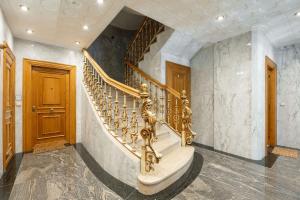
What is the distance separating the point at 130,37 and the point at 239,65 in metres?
4.12

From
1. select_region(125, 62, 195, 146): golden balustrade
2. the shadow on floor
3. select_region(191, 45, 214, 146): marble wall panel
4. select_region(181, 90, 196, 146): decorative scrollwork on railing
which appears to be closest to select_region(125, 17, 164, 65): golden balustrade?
select_region(125, 62, 195, 146): golden balustrade

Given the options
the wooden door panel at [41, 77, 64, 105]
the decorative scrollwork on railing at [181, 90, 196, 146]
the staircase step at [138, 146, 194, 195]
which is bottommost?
the staircase step at [138, 146, 194, 195]

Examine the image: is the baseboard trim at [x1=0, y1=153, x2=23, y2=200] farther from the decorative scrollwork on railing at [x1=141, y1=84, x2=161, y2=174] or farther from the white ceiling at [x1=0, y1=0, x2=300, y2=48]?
the white ceiling at [x1=0, y1=0, x2=300, y2=48]

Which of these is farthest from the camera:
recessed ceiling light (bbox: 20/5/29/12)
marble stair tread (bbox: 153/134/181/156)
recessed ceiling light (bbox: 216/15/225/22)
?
recessed ceiling light (bbox: 216/15/225/22)

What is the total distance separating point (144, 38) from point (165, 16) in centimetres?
166

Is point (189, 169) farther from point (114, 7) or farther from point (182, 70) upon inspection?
point (114, 7)

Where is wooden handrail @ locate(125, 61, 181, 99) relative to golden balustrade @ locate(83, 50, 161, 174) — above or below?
above

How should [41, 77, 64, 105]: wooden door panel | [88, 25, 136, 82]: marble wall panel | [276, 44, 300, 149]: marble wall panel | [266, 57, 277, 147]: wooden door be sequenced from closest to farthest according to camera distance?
1. [41, 77, 64, 105]: wooden door panel
2. [276, 44, 300, 149]: marble wall panel
3. [266, 57, 277, 147]: wooden door
4. [88, 25, 136, 82]: marble wall panel

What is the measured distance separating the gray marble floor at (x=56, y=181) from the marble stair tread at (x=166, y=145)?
0.95 metres

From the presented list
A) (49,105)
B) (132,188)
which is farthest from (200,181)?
(49,105)

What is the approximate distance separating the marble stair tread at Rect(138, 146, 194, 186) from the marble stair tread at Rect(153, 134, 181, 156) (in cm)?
7

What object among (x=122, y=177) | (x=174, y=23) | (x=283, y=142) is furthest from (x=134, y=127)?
(x=283, y=142)

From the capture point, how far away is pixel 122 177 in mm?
2092

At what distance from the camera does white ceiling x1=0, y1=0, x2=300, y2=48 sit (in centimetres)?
229
